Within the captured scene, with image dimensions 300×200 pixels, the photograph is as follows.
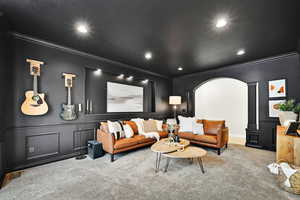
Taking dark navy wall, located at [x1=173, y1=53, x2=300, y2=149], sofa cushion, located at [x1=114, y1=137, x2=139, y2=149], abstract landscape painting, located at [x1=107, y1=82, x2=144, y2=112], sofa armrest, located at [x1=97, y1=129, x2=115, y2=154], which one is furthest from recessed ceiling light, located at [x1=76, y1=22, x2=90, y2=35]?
dark navy wall, located at [x1=173, y1=53, x2=300, y2=149]

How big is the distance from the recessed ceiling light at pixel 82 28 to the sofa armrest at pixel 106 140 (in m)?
2.23

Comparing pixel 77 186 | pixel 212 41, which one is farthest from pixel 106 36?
pixel 77 186

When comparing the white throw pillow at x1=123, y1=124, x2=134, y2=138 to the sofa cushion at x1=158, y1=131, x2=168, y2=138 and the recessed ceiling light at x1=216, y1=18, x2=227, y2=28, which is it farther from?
the recessed ceiling light at x1=216, y1=18, x2=227, y2=28

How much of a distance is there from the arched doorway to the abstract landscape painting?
100 inches

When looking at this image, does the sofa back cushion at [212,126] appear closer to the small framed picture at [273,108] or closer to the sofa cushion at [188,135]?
the sofa cushion at [188,135]

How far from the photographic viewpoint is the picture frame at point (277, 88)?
369cm

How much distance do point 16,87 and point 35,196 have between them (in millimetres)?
2061

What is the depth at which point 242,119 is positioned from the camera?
228 inches

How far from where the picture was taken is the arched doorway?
5.75 m

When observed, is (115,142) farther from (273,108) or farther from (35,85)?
(273,108)

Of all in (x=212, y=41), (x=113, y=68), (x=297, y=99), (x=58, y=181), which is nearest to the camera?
(x=58, y=181)

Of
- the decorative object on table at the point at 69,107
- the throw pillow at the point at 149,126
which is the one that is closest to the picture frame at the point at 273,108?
the throw pillow at the point at 149,126

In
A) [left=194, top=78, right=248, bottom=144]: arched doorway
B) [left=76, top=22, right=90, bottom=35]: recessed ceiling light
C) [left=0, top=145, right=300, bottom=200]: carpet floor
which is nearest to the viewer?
[left=0, top=145, right=300, bottom=200]: carpet floor

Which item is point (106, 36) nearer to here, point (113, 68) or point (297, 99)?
point (113, 68)
